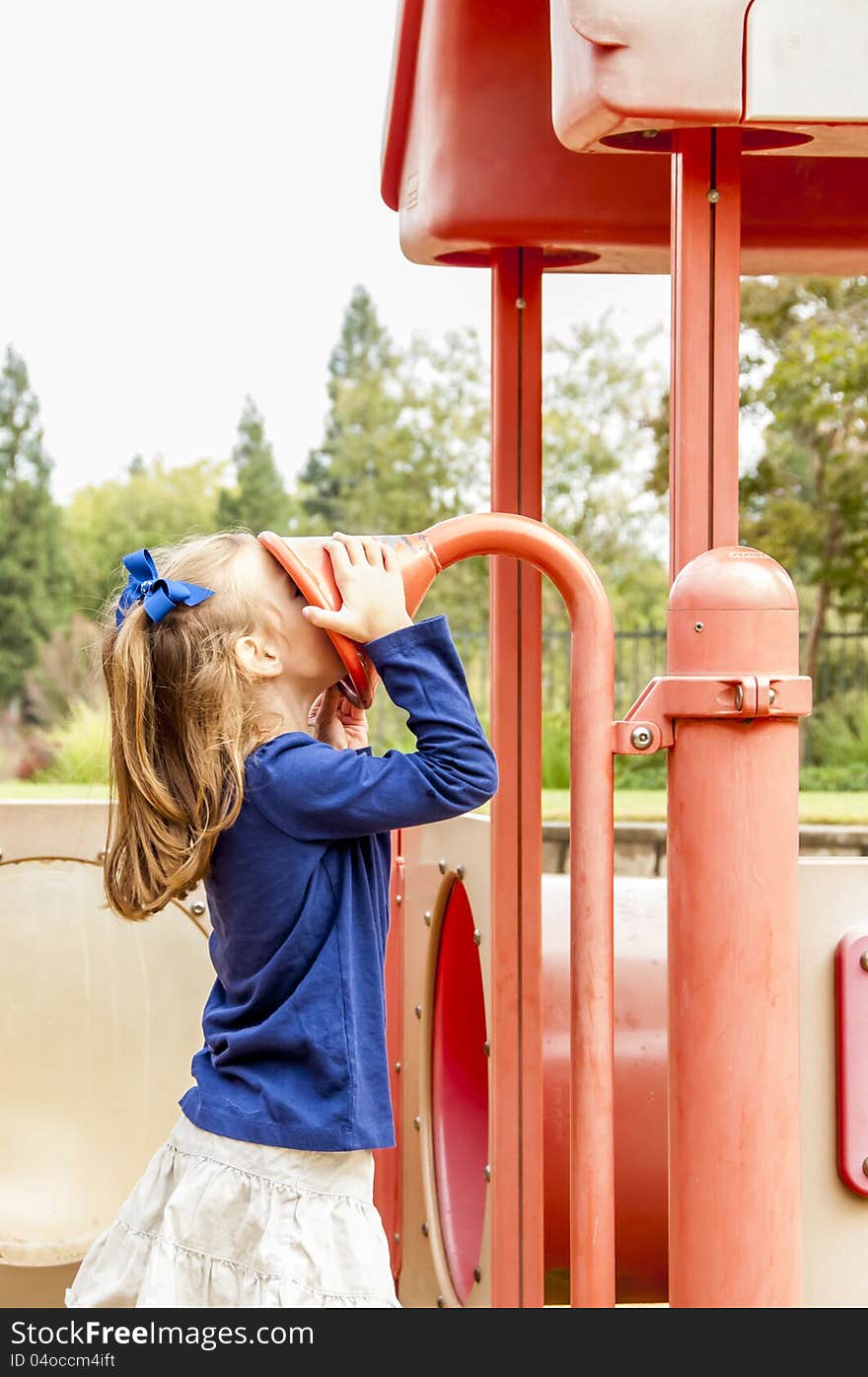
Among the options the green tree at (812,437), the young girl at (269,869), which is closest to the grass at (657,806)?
the green tree at (812,437)

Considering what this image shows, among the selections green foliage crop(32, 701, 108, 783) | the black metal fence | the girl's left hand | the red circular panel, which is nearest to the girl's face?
the girl's left hand

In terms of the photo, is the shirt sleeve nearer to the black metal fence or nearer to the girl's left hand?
the girl's left hand

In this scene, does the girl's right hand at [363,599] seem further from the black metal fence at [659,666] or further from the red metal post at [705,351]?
the black metal fence at [659,666]

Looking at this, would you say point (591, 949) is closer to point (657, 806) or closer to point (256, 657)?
point (256, 657)

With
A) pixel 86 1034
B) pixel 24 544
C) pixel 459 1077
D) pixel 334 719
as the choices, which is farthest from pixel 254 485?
pixel 334 719

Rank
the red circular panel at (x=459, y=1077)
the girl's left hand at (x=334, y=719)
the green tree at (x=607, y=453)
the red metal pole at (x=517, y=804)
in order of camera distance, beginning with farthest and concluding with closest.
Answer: the green tree at (x=607, y=453), the red circular panel at (x=459, y=1077), the red metal pole at (x=517, y=804), the girl's left hand at (x=334, y=719)

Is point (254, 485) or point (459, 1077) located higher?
point (254, 485)

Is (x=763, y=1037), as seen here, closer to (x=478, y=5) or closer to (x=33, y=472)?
(x=478, y=5)

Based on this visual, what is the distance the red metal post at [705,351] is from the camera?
1427 millimetres

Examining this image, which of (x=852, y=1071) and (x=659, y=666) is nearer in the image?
(x=852, y=1071)

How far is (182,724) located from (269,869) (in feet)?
Result: 0.55

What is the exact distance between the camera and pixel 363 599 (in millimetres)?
1424

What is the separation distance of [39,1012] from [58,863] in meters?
0.23

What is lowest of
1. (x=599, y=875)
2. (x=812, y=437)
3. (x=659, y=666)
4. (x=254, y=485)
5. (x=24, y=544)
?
(x=599, y=875)
